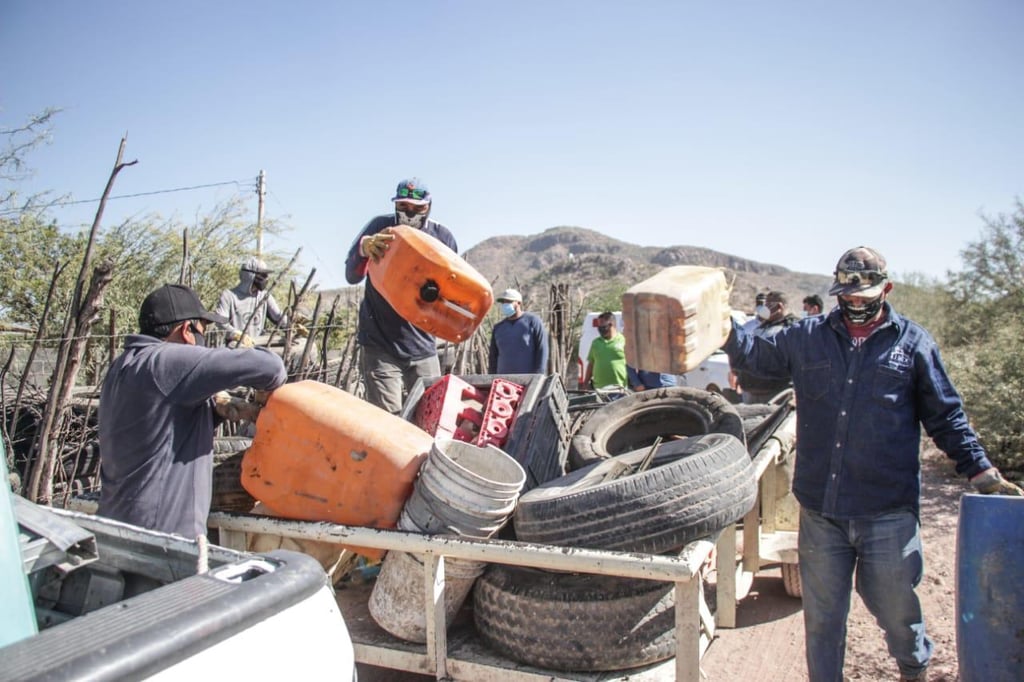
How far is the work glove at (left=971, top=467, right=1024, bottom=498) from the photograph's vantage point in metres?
3.17

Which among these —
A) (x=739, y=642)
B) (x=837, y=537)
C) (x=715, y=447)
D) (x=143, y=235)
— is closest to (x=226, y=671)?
(x=715, y=447)

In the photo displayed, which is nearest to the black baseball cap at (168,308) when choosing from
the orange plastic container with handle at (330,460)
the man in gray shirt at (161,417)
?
the man in gray shirt at (161,417)

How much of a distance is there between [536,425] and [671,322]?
49.8 inches

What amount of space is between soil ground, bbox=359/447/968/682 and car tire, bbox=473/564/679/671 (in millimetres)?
680

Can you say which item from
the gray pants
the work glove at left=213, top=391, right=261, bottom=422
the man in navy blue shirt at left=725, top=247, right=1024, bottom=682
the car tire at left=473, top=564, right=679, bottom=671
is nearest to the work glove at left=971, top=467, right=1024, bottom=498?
the man in navy blue shirt at left=725, top=247, right=1024, bottom=682

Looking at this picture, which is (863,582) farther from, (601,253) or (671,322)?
(601,253)

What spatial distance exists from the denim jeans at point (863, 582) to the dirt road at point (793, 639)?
58 centimetres

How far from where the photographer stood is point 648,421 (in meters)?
4.87

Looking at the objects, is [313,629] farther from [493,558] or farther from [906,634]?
[906,634]

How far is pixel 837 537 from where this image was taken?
134 inches

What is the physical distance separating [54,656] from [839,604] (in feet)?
9.93

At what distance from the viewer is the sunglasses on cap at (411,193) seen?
A: 195 inches

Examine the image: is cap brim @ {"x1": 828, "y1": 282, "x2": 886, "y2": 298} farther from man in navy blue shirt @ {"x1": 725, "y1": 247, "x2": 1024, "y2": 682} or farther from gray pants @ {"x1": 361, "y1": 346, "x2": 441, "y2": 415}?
gray pants @ {"x1": 361, "y1": 346, "x2": 441, "y2": 415}

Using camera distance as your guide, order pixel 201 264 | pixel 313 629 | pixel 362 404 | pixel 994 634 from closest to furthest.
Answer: pixel 313 629
pixel 994 634
pixel 362 404
pixel 201 264
